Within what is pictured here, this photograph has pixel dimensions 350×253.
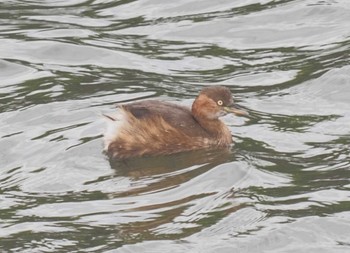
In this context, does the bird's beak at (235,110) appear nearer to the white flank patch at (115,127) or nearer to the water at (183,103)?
the water at (183,103)

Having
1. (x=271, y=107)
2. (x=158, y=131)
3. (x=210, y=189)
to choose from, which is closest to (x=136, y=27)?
(x=271, y=107)

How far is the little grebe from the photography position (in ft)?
37.7

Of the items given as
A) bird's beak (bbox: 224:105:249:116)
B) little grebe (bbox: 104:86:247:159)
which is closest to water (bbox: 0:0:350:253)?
little grebe (bbox: 104:86:247:159)

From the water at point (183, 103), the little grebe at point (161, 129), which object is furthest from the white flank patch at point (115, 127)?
the water at point (183, 103)

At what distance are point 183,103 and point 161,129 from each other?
148 cm

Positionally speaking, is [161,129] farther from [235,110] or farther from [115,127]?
[235,110]

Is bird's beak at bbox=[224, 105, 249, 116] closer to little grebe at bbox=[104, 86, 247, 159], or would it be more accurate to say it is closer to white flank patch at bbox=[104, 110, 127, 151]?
little grebe at bbox=[104, 86, 247, 159]

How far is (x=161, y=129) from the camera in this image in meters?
11.5

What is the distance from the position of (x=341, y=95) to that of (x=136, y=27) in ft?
10.4

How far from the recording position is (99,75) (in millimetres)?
13828

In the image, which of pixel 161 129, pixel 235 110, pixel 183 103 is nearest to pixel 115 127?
pixel 161 129

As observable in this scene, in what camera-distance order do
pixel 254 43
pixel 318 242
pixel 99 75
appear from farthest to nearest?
pixel 254 43 → pixel 99 75 → pixel 318 242

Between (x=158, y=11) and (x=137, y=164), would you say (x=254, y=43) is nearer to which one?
(x=158, y=11)

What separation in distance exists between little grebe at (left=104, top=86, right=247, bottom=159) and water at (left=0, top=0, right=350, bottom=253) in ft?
0.37
